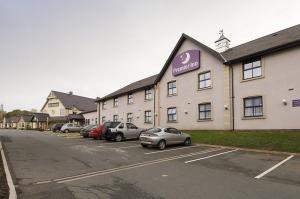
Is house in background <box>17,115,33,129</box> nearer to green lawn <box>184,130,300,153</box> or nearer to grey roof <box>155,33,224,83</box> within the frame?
grey roof <box>155,33,224,83</box>

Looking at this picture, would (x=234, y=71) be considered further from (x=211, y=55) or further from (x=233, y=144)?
(x=233, y=144)

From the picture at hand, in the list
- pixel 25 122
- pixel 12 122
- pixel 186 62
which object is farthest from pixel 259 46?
pixel 12 122

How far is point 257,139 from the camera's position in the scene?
17.3 meters

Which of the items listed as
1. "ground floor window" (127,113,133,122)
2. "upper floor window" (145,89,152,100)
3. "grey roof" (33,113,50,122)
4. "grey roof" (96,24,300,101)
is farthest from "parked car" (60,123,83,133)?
"grey roof" (33,113,50,122)

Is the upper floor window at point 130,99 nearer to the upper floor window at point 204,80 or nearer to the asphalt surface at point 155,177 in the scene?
the upper floor window at point 204,80

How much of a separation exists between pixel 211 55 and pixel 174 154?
12081mm

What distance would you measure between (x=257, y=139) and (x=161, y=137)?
20.0 feet

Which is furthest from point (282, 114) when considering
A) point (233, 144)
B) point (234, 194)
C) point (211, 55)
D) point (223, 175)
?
point (234, 194)

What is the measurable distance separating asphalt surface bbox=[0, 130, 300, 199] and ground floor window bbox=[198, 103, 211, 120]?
9950mm

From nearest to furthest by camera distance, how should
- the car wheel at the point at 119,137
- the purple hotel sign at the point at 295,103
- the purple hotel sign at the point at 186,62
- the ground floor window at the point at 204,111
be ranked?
1. the purple hotel sign at the point at 295,103
2. the car wheel at the point at 119,137
3. the ground floor window at the point at 204,111
4. the purple hotel sign at the point at 186,62

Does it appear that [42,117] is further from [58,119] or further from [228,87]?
[228,87]

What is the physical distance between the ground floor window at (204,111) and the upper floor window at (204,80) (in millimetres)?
1689

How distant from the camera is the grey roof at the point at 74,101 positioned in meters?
70.3

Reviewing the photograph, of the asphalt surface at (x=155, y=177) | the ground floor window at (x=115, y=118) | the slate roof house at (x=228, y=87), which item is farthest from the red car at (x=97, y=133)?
the ground floor window at (x=115, y=118)
